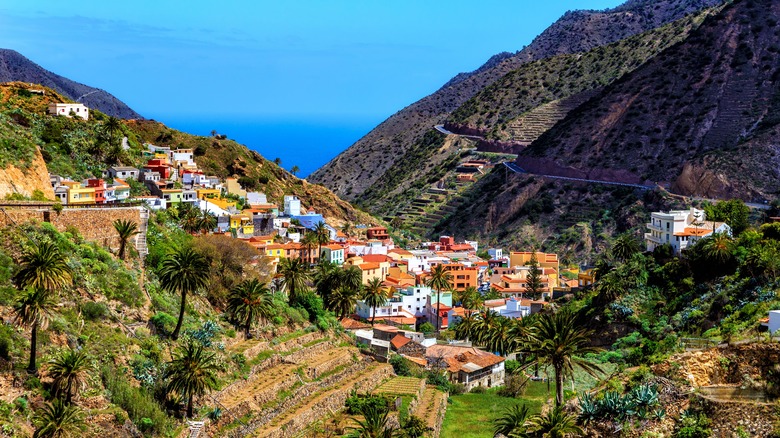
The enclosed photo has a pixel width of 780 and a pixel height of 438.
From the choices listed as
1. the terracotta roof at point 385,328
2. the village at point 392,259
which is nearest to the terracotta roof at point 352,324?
the village at point 392,259

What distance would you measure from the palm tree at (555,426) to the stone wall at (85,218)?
22515 mm

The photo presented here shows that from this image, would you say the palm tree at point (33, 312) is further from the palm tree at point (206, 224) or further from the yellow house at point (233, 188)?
the yellow house at point (233, 188)

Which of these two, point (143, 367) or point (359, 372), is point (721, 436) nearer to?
point (143, 367)

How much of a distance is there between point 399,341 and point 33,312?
104 ft

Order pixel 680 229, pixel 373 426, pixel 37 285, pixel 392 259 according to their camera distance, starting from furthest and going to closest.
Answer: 1. pixel 392 259
2. pixel 680 229
3. pixel 373 426
4. pixel 37 285

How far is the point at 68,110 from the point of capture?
270 feet

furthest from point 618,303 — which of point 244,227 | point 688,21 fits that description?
point 688,21

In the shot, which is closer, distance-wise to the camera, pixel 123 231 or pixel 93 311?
pixel 93 311

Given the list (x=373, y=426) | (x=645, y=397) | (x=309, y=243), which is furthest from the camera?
(x=309, y=243)

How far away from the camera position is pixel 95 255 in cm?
4028

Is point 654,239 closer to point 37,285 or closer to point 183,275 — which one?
point 183,275

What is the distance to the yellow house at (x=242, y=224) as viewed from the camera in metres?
74.6

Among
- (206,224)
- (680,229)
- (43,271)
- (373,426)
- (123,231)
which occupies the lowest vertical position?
(373,426)

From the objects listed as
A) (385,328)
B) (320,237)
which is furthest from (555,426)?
(320,237)
